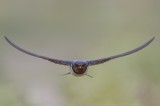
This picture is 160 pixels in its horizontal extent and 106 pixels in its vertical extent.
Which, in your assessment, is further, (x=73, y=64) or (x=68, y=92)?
(x=68, y=92)

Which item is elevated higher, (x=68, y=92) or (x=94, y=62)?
(x=94, y=62)

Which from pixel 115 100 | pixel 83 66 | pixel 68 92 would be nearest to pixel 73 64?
pixel 83 66

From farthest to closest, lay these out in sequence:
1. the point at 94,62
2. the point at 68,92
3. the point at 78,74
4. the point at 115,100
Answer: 1. the point at 115,100
2. the point at 68,92
3. the point at 94,62
4. the point at 78,74

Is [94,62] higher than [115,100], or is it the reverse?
[94,62]

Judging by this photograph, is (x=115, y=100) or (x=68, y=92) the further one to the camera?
(x=115, y=100)

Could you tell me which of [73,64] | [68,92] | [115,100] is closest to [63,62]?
[73,64]

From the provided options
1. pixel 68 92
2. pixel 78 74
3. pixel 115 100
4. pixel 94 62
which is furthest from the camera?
pixel 115 100

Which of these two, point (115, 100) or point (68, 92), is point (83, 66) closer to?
point (68, 92)

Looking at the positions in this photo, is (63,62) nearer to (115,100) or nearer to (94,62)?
(94,62)

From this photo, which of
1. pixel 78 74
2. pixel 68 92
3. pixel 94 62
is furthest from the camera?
pixel 68 92
